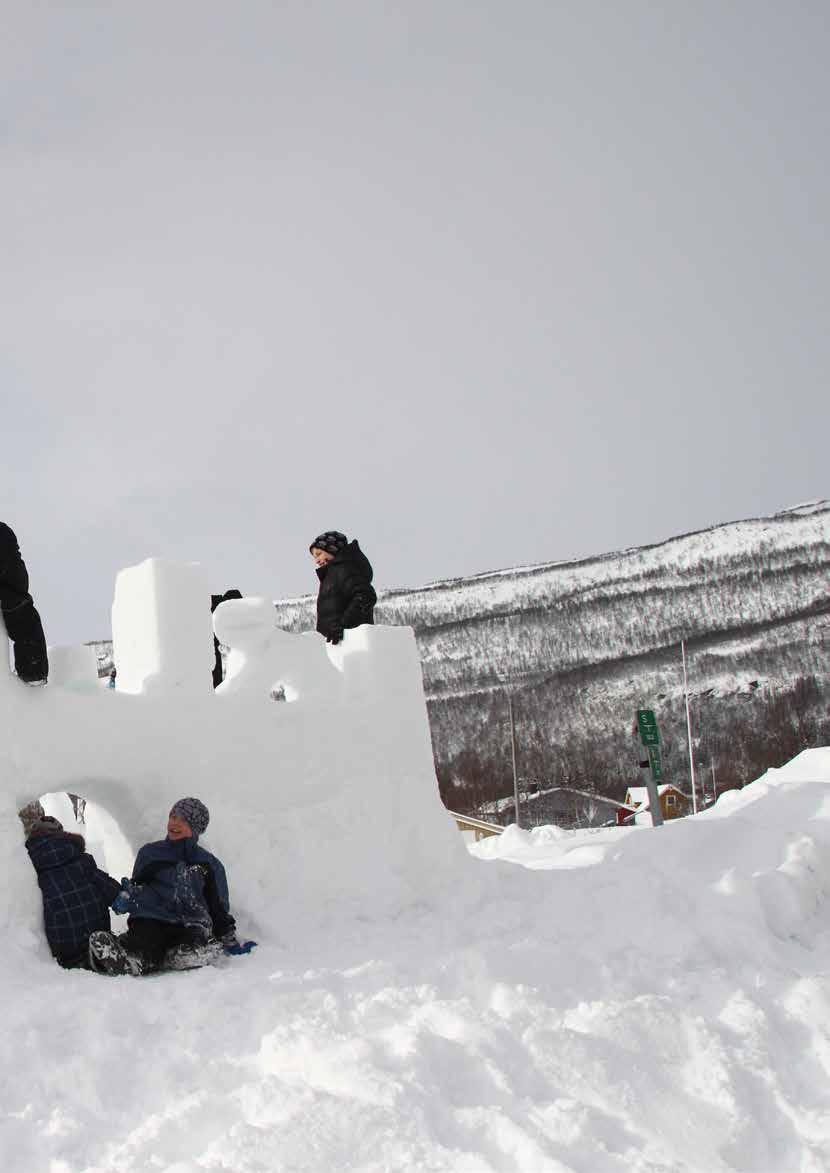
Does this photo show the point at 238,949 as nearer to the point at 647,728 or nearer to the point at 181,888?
the point at 181,888

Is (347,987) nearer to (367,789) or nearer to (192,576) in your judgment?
(367,789)

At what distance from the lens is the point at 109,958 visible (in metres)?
5.20

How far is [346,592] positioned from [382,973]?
323 cm

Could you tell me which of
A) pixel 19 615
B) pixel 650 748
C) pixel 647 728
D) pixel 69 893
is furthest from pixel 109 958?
pixel 647 728

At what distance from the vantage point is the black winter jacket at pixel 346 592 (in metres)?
7.66

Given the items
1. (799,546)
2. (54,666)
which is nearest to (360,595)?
(54,666)

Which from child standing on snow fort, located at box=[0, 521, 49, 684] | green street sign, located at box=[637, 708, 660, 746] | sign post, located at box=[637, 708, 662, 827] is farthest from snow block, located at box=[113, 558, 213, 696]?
green street sign, located at box=[637, 708, 660, 746]

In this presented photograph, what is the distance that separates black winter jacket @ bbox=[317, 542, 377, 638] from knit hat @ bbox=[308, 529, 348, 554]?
41 mm

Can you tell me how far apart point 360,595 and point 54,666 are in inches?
84.8

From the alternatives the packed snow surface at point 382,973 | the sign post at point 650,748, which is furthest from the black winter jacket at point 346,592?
the sign post at point 650,748

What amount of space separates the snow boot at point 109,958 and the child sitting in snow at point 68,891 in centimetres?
11

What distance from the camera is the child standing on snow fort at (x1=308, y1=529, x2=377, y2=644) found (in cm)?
766

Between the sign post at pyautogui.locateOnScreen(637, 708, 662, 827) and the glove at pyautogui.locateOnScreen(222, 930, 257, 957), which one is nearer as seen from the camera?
the glove at pyautogui.locateOnScreen(222, 930, 257, 957)

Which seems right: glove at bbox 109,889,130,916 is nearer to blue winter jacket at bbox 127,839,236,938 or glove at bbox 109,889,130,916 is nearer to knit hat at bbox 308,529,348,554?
blue winter jacket at bbox 127,839,236,938
